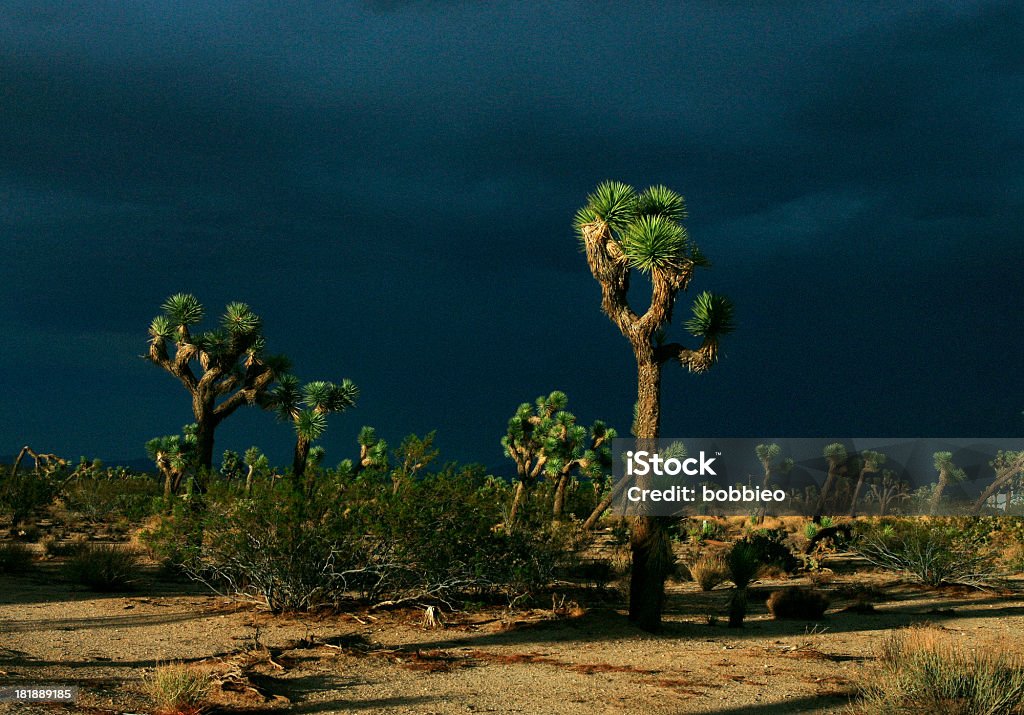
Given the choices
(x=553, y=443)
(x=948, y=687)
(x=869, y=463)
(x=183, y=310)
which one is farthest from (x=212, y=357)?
(x=869, y=463)

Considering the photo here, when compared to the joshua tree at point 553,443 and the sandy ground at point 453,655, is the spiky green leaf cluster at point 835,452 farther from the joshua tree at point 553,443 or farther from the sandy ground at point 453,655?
the sandy ground at point 453,655

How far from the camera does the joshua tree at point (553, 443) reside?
3816 centimetres

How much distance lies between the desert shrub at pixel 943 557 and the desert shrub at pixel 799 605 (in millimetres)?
5616

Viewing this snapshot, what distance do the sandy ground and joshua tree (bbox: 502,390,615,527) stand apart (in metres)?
21.1

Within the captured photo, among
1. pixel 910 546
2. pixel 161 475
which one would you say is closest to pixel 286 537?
pixel 910 546

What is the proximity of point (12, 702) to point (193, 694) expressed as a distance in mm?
1554

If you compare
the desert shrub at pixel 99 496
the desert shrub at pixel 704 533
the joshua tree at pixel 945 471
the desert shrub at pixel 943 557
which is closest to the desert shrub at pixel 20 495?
the desert shrub at pixel 99 496

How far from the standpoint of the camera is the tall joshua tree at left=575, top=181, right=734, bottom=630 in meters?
14.5

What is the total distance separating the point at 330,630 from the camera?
1316 cm

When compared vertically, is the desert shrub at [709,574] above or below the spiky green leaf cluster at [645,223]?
below

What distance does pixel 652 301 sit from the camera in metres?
15.1

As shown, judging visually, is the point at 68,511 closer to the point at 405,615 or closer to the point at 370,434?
the point at 370,434

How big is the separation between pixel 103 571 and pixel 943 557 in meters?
17.6

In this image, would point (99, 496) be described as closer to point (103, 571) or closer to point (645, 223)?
point (103, 571)
